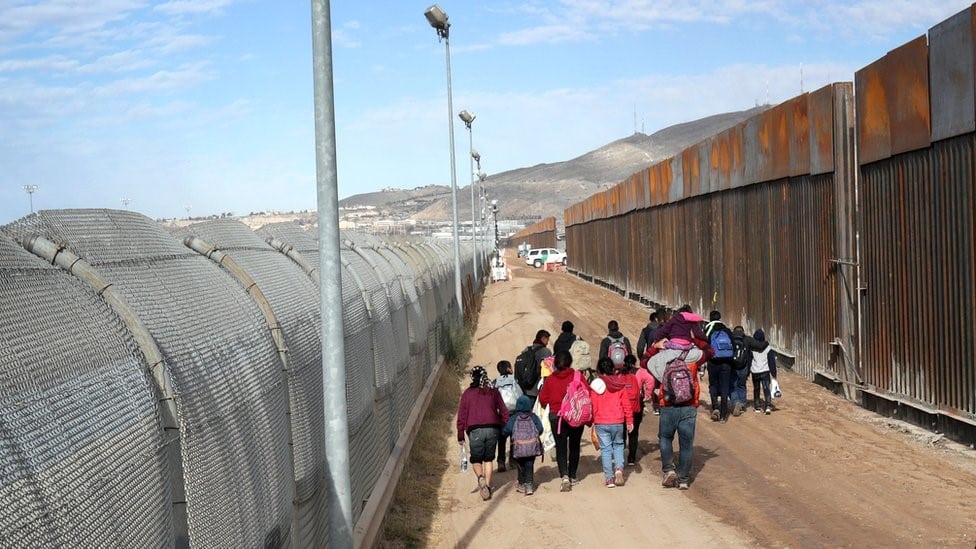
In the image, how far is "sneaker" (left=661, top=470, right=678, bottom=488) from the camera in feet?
40.4

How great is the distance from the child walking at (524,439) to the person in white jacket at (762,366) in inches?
213

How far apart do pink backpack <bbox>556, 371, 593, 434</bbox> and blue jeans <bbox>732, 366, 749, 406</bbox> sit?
5163mm

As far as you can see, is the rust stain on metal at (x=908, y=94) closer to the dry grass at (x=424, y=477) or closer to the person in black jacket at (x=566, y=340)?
the person in black jacket at (x=566, y=340)

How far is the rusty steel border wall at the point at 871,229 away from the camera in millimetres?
13633

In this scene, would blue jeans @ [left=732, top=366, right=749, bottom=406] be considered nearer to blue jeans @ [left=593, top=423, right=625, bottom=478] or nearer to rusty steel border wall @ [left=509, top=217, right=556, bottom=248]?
blue jeans @ [left=593, top=423, right=625, bottom=478]

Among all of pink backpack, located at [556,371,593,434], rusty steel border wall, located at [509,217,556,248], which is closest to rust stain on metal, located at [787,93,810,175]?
pink backpack, located at [556,371,593,434]

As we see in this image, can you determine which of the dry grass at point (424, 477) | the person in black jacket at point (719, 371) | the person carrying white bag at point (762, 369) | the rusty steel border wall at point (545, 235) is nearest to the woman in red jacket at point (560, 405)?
the dry grass at point (424, 477)

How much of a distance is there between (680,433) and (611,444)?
0.81 meters

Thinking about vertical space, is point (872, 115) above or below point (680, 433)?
above

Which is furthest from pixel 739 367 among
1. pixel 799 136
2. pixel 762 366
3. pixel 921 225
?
pixel 799 136

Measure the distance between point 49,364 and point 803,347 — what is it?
19063 mm

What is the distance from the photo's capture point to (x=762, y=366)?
16.7 metres

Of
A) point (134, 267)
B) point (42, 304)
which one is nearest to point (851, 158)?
point (134, 267)

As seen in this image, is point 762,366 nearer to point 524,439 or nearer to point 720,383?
point 720,383
